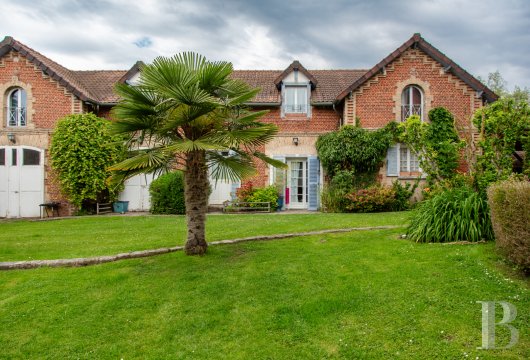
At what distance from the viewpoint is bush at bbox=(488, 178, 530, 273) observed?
4312 millimetres

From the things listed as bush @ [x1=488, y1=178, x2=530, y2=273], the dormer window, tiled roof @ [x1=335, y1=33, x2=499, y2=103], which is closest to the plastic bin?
the dormer window

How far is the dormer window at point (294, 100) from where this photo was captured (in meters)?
16.1

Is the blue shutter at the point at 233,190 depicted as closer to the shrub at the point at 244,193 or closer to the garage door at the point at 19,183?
the shrub at the point at 244,193

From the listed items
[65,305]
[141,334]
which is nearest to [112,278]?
[65,305]

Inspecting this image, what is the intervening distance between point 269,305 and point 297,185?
463 inches

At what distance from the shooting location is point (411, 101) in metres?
15.1

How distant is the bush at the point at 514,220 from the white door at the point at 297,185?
1101cm

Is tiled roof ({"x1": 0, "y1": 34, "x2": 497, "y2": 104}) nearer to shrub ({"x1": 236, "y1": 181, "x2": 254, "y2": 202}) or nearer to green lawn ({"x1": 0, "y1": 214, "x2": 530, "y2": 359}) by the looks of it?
shrub ({"x1": 236, "y1": 181, "x2": 254, "y2": 202})

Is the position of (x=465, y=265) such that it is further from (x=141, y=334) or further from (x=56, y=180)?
(x=56, y=180)

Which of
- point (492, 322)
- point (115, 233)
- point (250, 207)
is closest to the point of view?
point (492, 322)

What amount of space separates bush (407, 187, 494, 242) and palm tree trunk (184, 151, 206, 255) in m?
4.22

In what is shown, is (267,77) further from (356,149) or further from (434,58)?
(434,58)

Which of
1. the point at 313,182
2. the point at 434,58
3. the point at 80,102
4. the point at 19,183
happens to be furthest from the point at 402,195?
the point at 19,183

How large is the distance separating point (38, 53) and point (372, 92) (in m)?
15.1
